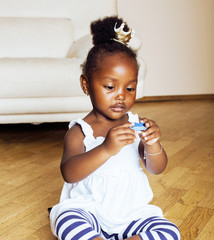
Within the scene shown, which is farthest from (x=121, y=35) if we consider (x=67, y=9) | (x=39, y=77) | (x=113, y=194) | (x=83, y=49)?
(x=67, y=9)

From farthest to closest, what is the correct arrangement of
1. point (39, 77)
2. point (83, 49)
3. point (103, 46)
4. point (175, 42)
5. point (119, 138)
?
1. point (175, 42)
2. point (83, 49)
3. point (39, 77)
4. point (103, 46)
5. point (119, 138)

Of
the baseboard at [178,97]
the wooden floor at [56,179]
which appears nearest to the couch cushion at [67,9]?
the wooden floor at [56,179]

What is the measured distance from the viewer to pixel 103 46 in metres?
0.79

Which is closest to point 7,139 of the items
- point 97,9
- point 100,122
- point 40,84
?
point 40,84

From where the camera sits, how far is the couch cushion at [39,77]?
1522mm

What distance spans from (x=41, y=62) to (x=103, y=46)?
813 millimetres

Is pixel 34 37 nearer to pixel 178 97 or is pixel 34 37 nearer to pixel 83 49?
pixel 83 49

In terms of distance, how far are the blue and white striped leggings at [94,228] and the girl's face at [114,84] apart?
0.23 meters

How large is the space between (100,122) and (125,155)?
99 mm

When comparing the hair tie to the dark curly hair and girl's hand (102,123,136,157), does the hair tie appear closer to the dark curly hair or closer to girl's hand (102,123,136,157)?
the dark curly hair

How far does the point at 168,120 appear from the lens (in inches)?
91.9

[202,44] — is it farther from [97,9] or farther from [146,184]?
[146,184]

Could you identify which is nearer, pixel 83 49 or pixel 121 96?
pixel 121 96

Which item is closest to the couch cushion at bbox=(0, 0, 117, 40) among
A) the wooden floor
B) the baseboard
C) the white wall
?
the wooden floor
